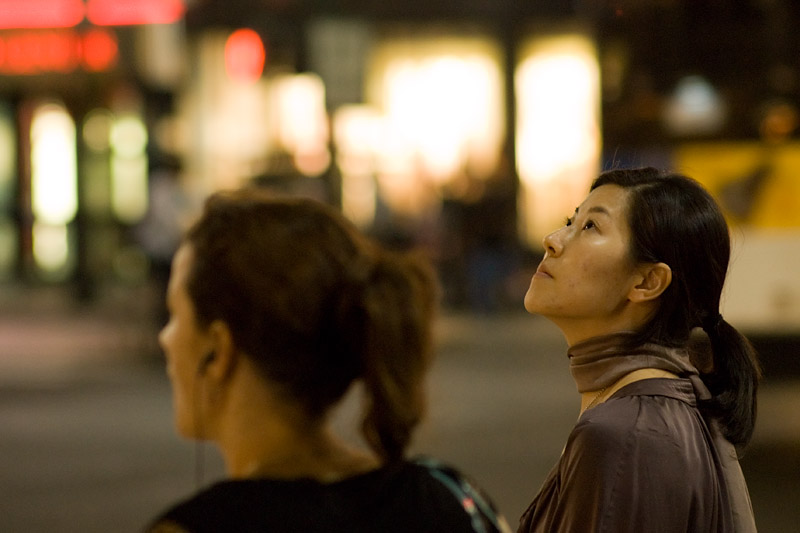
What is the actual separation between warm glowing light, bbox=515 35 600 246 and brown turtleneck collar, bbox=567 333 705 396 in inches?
629

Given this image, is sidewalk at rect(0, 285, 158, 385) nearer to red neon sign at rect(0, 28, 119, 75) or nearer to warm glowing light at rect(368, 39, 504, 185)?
red neon sign at rect(0, 28, 119, 75)

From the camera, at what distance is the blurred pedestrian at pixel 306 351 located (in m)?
1.80

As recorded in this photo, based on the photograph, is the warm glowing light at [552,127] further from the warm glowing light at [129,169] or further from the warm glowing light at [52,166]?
the warm glowing light at [52,166]

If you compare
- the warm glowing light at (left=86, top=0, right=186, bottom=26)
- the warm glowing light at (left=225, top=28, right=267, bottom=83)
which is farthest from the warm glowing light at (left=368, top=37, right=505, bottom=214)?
the warm glowing light at (left=86, top=0, right=186, bottom=26)

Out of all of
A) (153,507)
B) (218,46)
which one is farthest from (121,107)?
(153,507)

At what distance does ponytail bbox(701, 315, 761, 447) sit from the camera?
1.62m

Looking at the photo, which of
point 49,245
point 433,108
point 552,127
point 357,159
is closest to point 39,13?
point 357,159

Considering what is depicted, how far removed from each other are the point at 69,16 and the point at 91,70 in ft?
2.76

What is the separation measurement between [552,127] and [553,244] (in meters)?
16.6

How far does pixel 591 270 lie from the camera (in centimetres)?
158

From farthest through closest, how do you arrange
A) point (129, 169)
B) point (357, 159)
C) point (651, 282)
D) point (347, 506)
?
point (129, 169) → point (357, 159) → point (347, 506) → point (651, 282)

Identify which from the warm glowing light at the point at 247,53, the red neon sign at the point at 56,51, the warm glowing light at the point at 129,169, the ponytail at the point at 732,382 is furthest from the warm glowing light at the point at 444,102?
the ponytail at the point at 732,382

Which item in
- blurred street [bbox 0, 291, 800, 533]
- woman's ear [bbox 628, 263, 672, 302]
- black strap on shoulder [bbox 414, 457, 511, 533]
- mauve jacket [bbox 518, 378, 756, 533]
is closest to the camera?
mauve jacket [bbox 518, 378, 756, 533]

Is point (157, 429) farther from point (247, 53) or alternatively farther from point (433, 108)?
point (433, 108)
